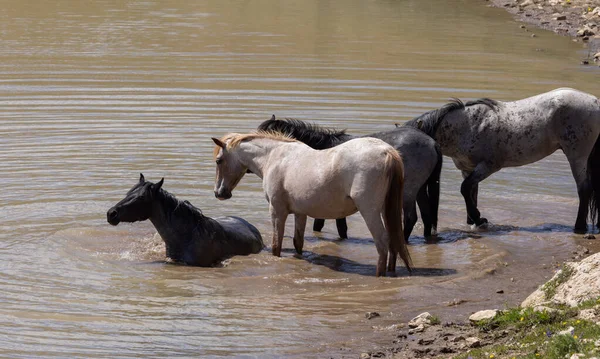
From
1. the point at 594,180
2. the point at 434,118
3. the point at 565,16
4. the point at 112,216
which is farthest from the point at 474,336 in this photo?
the point at 565,16

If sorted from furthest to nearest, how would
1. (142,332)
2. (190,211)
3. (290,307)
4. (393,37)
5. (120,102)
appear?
(393,37)
(120,102)
(190,211)
(290,307)
(142,332)

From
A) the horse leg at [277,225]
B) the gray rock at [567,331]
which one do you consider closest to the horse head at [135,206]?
the horse leg at [277,225]

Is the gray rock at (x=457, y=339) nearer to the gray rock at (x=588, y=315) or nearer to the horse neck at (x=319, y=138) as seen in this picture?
the gray rock at (x=588, y=315)

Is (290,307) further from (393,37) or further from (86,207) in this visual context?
(393,37)

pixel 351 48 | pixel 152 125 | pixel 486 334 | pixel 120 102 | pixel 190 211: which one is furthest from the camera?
pixel 351 48

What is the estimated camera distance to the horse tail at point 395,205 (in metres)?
9.80

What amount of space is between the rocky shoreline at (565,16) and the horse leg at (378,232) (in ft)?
51.2

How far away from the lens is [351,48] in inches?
977

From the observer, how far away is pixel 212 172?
14.1 meters

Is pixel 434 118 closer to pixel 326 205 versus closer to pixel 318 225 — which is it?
pixel 318 225

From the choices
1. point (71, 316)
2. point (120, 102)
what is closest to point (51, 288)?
point (71, 316)

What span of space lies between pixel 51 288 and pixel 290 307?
2260 mm

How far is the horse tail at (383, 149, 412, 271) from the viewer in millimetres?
9797

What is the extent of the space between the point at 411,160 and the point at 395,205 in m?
1.61
